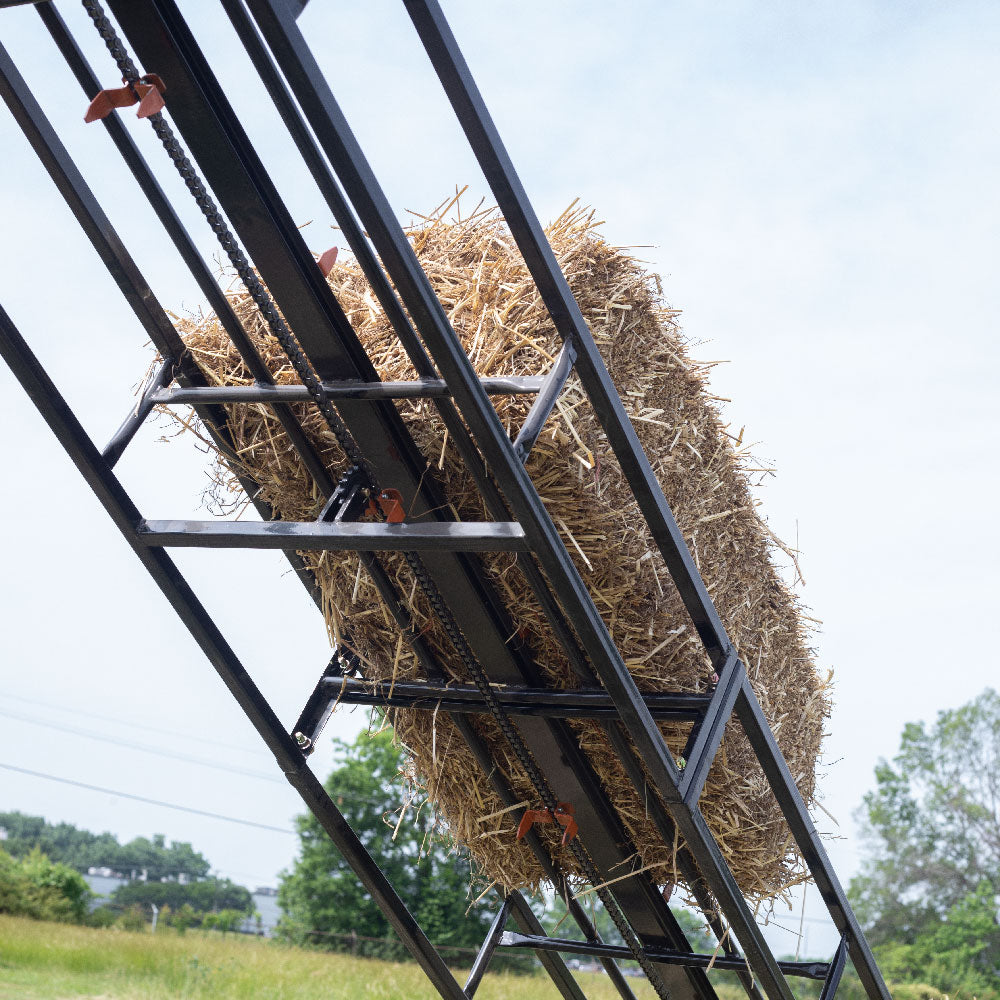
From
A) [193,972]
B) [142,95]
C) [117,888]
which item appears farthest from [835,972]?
[117,888]

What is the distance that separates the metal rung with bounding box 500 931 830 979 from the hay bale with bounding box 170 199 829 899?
0.19 metres

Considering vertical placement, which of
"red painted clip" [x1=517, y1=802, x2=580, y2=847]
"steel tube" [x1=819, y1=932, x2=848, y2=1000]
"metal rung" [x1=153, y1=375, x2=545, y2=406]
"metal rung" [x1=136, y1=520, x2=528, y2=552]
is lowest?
"steel tube" [x1=819, y1=932, x2=848, y2=1000]

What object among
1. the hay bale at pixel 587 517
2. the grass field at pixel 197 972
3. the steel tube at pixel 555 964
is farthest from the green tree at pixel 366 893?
the hay bale at pixel 587 517

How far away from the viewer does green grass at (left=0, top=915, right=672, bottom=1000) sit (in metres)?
6.66

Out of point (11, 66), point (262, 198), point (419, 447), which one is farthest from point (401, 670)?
point (11, 66)

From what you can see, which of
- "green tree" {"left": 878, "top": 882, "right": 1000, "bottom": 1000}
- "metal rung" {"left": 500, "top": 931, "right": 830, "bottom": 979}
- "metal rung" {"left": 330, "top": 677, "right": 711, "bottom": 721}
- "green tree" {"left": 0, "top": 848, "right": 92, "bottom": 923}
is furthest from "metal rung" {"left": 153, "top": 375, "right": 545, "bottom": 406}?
"green tree" {"left": 878, "top": 882, "right": 1000, "bottom": 1000}

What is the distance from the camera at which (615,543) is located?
2.05 metres

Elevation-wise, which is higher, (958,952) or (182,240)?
(958,952)

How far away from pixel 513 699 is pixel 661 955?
2.80ft

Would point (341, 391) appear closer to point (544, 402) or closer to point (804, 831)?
point (544, 402)

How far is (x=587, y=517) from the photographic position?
2006 mm

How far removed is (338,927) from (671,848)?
8889mm

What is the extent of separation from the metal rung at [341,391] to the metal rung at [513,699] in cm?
67

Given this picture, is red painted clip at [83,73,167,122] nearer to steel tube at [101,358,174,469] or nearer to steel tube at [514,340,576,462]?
steel tube at [101,358,174,469]
